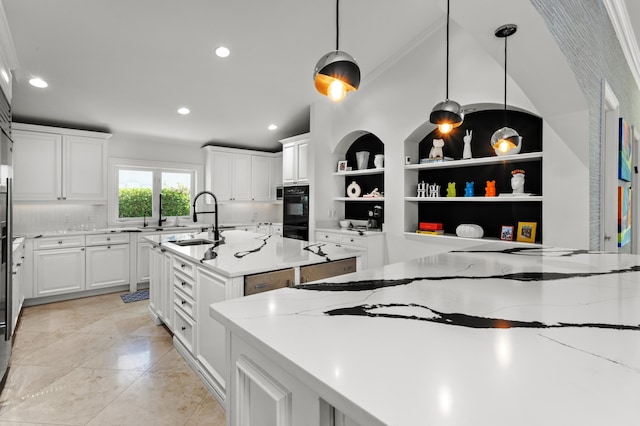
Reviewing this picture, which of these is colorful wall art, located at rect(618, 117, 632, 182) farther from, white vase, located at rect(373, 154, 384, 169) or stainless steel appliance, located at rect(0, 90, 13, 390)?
stainless steel appliance, located at rect(0, 90, 13, 390)

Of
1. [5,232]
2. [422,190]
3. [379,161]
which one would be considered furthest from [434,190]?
[5,232]

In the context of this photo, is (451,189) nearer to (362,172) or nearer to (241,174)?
(362,172)

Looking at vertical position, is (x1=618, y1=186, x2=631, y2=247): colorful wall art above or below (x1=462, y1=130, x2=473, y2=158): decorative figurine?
below

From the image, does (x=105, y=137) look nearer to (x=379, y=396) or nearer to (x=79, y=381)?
(x=79, y=381)

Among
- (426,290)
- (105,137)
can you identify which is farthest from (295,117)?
(426,290)

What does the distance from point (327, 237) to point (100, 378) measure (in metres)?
3.02

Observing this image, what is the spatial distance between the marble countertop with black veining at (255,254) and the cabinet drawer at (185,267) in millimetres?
68

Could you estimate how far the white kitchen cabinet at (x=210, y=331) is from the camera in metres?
1.97

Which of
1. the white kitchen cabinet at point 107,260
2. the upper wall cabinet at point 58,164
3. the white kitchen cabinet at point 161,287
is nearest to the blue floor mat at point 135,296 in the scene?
the white kitchen cabinet at point 107,260

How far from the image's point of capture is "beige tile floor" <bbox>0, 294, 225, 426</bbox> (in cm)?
194

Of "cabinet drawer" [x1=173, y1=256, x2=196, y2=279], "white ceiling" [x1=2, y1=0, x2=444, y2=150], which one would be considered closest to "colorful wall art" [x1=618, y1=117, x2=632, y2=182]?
"white ceiling" [x1=2, y1=0, x2=444, y2=150]

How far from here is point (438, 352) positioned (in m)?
0.64

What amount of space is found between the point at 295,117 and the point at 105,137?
9.37 ft

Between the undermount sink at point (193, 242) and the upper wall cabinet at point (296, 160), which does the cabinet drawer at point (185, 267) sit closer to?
the undermount sink at point (193, 242)
